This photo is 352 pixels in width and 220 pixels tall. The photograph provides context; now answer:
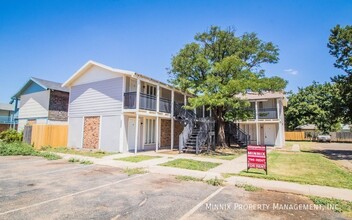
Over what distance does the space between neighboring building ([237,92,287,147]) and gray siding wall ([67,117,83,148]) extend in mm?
17219

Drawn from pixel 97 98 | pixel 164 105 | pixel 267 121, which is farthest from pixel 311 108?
Answer: pixel 97 98

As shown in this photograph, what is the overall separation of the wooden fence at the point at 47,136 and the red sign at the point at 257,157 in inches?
601

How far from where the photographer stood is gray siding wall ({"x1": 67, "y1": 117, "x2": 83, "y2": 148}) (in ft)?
57.8

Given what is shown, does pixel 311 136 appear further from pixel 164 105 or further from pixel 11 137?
pixel 11 137

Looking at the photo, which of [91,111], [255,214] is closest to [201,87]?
[91,111]

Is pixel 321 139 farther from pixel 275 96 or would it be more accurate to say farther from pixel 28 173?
pixel 28 173

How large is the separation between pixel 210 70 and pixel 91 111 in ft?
33.9

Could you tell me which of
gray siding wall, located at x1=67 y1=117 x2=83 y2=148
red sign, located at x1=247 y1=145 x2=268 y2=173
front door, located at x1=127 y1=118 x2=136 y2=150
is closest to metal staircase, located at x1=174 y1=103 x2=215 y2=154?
front door, located at x1=127 y1=118 x2=136 y2=150

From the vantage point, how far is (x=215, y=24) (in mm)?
18547

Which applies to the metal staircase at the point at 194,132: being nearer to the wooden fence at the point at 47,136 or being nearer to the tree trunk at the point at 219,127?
the tree trunk at the point at 219,127

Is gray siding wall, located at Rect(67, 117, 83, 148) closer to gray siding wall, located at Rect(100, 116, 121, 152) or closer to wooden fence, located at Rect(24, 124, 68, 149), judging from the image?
wooden fence, located at Rect(24, 124, 68, 149)

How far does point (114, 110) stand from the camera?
52.3ft

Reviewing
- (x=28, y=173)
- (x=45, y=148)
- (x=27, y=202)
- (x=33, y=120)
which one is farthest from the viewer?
(x=33, y=120)

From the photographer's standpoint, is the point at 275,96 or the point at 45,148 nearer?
the point at 45,148
